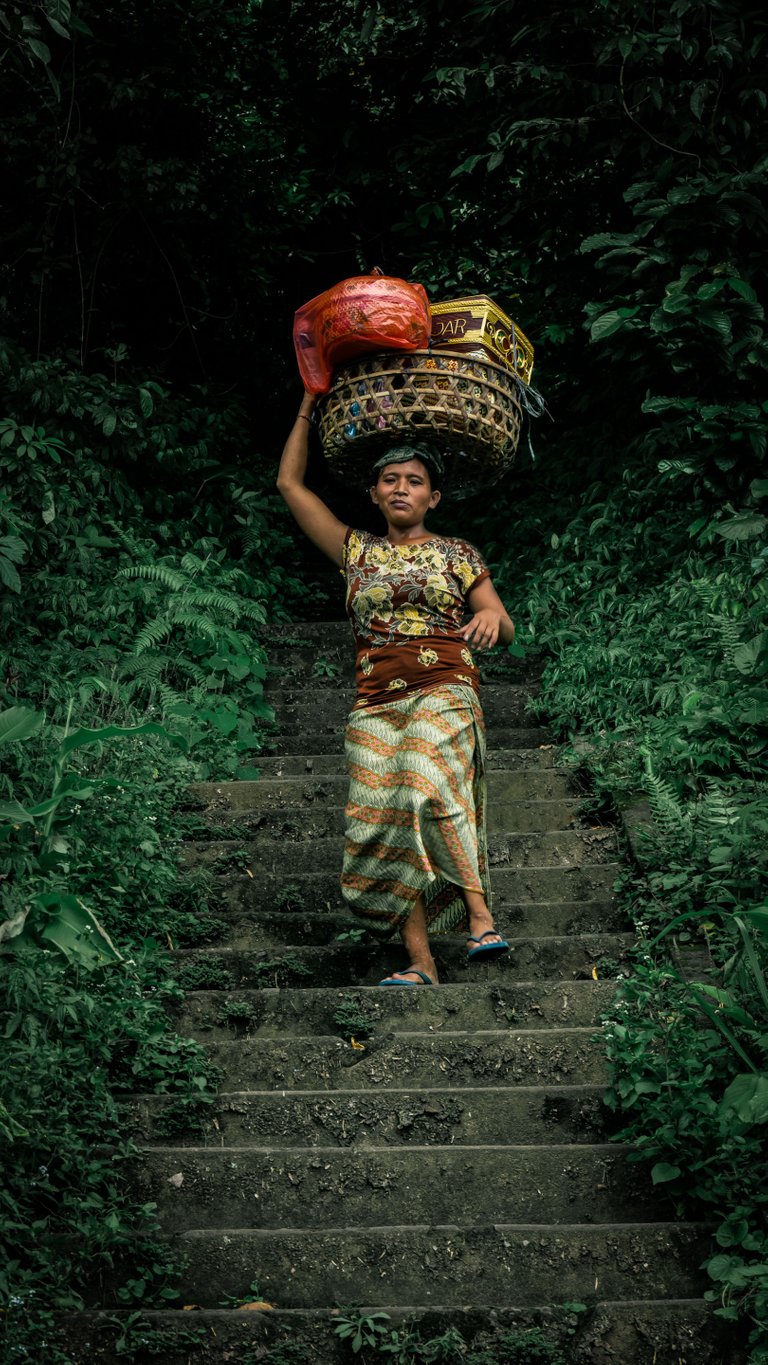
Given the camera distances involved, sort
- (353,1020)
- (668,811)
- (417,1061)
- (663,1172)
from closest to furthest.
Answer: (663,1172) → (417,1061) → (353,1020) → (668,811)

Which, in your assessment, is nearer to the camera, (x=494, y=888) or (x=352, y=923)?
(x=352, y=923)

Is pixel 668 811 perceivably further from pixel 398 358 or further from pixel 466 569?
pixel 398 358

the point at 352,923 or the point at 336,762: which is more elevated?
the point at 336,762

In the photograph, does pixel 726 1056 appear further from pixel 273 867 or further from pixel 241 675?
pixel 241 675

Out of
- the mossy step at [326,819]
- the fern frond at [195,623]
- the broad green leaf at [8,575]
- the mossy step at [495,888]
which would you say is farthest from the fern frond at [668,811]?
the broad green leaf at [8,575]

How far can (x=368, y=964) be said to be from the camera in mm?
4504

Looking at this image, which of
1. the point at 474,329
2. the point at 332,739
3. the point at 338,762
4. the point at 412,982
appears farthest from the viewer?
the point at 332,739

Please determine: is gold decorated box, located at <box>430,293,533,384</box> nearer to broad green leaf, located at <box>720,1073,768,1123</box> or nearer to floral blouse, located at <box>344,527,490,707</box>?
floral blouse, located at <box>344,527,490,707</box>

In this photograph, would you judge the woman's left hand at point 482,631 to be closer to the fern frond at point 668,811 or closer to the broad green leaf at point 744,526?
the fern frond at point 668,811

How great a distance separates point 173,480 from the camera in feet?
28.4

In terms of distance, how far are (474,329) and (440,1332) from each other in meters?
2.95

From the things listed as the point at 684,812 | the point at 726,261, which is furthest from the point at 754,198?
the point at 684,812

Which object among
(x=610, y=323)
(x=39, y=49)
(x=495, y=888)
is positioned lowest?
(x=495, y=888)

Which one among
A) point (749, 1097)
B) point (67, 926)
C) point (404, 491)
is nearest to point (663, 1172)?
point (749, 1097)
